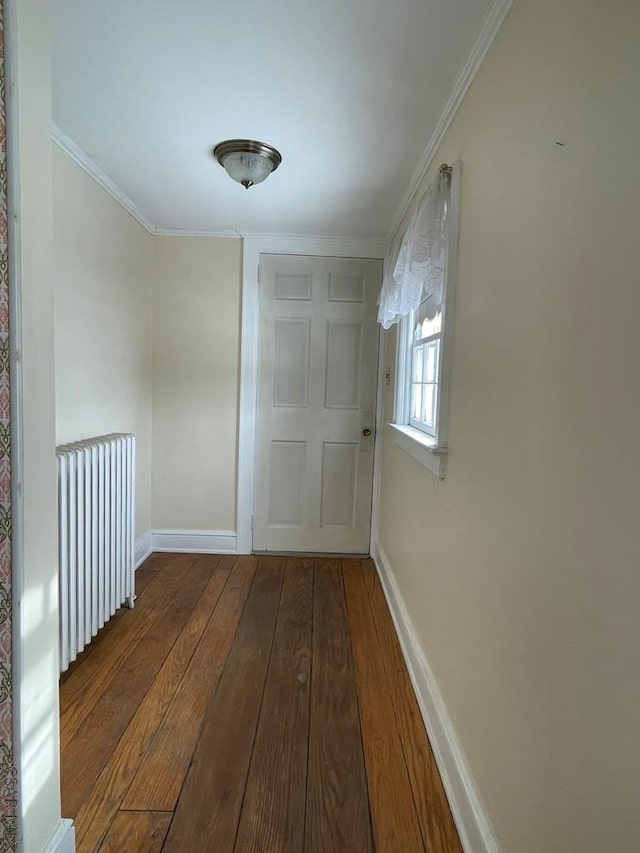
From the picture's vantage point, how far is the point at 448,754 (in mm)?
1321

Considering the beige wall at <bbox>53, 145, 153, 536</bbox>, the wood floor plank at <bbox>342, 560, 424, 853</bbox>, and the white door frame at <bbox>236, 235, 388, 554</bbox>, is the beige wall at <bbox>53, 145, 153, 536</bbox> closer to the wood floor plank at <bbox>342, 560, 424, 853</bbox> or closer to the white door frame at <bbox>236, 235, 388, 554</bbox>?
the white door frame at <bbox>236, 235, 388, 554</bbox>

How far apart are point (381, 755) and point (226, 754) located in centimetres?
Answer: 50

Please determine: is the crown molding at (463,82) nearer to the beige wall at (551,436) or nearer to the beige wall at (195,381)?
the beige wall at (551,436)

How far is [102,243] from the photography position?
2.25 meters

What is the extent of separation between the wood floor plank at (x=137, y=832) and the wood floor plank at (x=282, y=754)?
0.69ft

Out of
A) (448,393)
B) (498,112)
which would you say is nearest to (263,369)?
(448,393)

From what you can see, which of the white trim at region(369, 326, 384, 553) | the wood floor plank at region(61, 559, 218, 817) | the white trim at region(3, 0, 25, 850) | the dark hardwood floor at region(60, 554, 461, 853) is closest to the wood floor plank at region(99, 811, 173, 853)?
the dark hardwood floor at region(60, 554, 461, 853)

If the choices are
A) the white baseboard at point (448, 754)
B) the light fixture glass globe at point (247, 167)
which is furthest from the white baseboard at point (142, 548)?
the light fixture glass globe at point (247, 167)

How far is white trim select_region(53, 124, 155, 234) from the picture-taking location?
1841 mm

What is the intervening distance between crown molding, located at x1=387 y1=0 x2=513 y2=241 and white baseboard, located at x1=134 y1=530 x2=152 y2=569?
2594 mm

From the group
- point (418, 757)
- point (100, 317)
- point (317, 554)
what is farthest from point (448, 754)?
point (100, 317)

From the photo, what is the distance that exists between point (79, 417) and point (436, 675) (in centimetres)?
185

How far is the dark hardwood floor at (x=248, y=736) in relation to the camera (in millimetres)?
1197

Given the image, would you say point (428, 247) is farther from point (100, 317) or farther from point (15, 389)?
point (100, 317)
